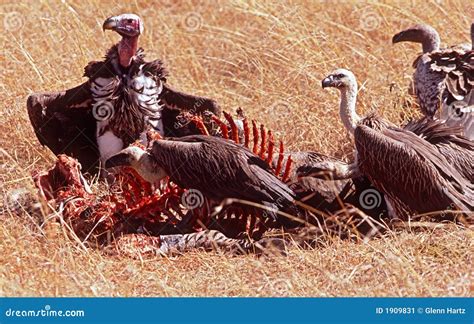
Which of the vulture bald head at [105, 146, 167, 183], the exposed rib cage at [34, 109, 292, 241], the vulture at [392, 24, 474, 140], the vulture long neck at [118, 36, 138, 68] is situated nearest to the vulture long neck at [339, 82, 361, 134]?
Answer: the exposed rib cage at [34, 109, 292, 241]

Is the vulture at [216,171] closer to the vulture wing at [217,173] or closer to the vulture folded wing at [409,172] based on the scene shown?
the vulture wing at [217,173]

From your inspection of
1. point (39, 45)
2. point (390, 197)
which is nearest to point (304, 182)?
point (390, 197)

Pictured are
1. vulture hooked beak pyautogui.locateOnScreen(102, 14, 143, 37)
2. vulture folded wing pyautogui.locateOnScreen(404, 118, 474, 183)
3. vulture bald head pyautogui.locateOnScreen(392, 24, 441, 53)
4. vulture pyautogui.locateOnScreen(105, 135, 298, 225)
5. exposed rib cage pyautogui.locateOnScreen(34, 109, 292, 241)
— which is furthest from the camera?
vulture bald head pyautogui.locateOnScreen(392, 24, 441, 53)

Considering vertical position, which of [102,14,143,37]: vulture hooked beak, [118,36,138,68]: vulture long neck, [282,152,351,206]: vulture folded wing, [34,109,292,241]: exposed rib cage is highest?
[102,14,143,37]: vulture hooked beak

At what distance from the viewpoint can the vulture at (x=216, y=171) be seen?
7.28 metres

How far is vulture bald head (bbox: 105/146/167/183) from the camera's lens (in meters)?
7.38

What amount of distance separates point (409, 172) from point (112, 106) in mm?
2217

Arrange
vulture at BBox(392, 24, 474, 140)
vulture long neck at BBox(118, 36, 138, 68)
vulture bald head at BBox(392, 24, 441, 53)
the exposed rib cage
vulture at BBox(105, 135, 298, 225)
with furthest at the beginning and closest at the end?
vulture bald head at BBox(392, 24, 441, 53), vulture long neck at BBox(118, 36, 138, 68), vulture at BBox(392, 24, 474, 140), the exposed rib cage, vulture at BBox(105, 135, 298, 225)

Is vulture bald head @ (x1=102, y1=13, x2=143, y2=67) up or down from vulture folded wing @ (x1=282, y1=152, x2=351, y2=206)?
up

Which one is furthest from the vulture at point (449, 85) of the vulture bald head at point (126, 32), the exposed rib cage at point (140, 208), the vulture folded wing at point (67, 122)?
the vulture folded wing at point (67, 122)

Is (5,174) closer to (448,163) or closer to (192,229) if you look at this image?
(192,229)

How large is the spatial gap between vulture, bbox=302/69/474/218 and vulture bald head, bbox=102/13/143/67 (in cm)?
181

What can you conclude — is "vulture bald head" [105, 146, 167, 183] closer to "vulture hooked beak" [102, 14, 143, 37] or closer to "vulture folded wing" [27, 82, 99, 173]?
"vulture folded wing" [27, 82, 99, 173]

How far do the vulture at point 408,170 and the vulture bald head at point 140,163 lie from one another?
874 mm
